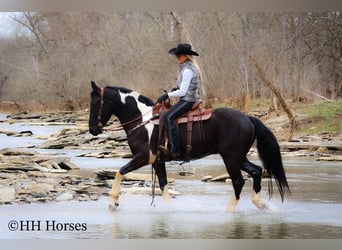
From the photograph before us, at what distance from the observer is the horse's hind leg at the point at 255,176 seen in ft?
19.8

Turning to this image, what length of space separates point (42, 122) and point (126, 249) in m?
1.43

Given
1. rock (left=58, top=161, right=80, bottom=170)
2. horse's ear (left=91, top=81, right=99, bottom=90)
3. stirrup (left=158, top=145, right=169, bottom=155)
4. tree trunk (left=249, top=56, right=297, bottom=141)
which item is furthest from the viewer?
tree trunk (left=249, top=56, right=297, bottom=141)

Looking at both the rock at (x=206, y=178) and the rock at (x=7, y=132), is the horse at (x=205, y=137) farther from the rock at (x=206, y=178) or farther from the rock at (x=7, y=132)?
the rock at (x=7, y=132)

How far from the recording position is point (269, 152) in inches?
237

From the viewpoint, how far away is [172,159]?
6.07 metres

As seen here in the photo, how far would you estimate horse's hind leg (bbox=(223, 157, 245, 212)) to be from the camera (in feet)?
19.7

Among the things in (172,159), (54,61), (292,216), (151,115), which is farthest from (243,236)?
(54,61)

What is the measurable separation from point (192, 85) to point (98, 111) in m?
0.87

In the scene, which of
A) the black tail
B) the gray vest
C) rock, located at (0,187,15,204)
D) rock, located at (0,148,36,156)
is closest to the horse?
the black tail

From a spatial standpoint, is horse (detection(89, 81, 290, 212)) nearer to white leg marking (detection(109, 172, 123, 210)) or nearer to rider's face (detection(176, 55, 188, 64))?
white leg marking (detection(109, 172, 123, 210))

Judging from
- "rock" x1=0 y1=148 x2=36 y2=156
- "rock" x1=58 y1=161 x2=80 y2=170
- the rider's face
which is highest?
the rider's face

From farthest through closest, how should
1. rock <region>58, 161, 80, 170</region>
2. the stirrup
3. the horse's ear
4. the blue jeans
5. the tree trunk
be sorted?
the tree trunk < rock <region>58, 161, 80, 170</region> < the horse's ear < the stirrup < the blue jeans

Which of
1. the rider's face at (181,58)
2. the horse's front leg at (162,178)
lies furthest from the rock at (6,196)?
the rider's face at (181,58)
